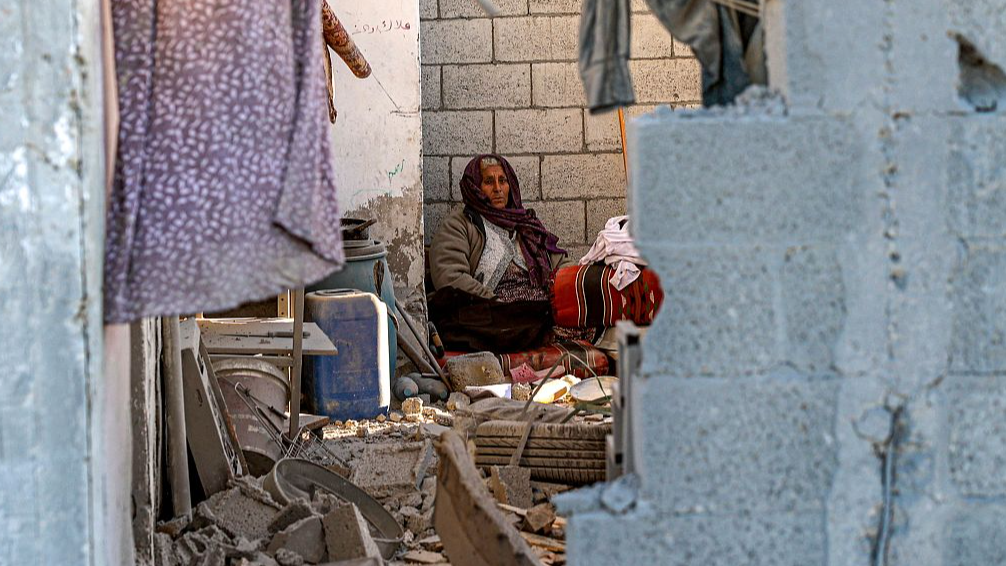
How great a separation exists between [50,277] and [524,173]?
6.88 m

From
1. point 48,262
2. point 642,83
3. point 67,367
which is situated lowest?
point 67,367

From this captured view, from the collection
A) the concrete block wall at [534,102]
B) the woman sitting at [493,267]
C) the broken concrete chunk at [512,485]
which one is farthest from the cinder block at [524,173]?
the broken concrete chunk at [512,485]

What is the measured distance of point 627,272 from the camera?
814cm

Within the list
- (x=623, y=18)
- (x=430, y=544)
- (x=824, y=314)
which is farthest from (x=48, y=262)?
(x=430, y=544)

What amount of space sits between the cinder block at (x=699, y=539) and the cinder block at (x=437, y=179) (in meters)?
6.70

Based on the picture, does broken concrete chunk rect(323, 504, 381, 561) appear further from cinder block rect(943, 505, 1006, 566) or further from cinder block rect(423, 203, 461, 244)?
cinder block rect(423, 203, 461, 244)

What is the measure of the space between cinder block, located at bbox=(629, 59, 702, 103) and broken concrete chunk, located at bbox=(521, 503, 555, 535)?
5528mm

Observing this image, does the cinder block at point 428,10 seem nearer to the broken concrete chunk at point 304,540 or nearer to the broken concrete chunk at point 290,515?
the broken concrete chunk at point 290,515

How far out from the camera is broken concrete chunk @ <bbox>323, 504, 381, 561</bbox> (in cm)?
427

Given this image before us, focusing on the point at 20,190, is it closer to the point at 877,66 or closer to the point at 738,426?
the point at 738,426

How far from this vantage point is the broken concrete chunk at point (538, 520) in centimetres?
460

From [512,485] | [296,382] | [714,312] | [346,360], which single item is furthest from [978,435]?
[346,360]

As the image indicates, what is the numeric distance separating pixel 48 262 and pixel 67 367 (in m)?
0.25

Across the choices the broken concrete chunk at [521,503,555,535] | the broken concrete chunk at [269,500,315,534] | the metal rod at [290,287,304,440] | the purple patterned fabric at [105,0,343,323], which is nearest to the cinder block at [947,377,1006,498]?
the purple patterned fabric at [105,0,343,323]
